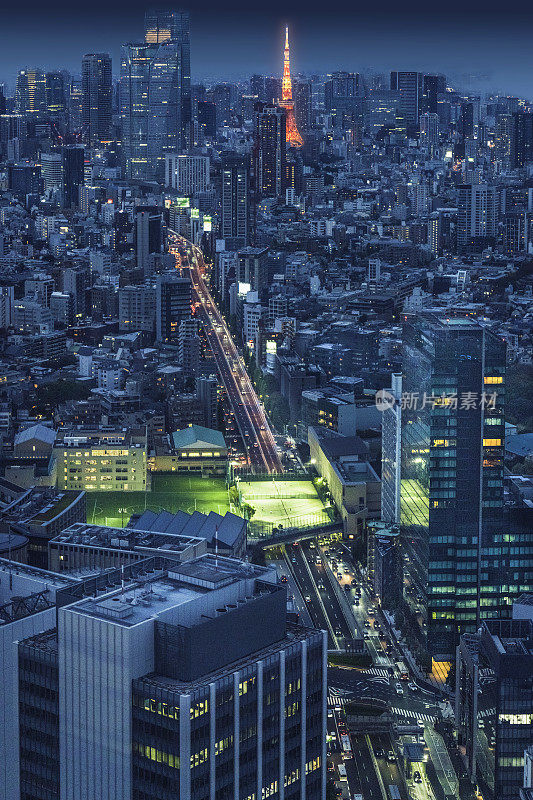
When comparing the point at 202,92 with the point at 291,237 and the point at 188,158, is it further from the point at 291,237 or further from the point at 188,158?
the point at 291,237

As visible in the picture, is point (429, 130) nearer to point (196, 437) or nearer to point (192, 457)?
point (196, 437)

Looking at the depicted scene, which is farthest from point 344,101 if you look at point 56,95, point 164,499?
point 164,499

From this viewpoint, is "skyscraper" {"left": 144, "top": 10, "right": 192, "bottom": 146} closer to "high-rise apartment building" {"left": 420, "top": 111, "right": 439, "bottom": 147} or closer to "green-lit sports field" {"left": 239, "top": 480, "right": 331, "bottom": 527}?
"high-rise apartment building" {"left": 420, "top": 111, "right": 439, "bottom": 147}

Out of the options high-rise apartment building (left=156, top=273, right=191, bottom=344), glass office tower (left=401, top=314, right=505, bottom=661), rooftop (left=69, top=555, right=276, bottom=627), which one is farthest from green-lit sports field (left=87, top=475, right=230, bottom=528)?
high-rise apartment building (left=156, top=273, right=191, bottom=344)

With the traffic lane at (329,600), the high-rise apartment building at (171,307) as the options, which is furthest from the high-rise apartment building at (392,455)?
the high-rise apartment building at (171,307)

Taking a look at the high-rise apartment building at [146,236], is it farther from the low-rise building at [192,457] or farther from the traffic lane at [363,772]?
the traffic lane at [363,772]

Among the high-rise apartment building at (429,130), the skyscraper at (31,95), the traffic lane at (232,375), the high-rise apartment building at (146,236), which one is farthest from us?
the high-rise apartment building at (429,130)
